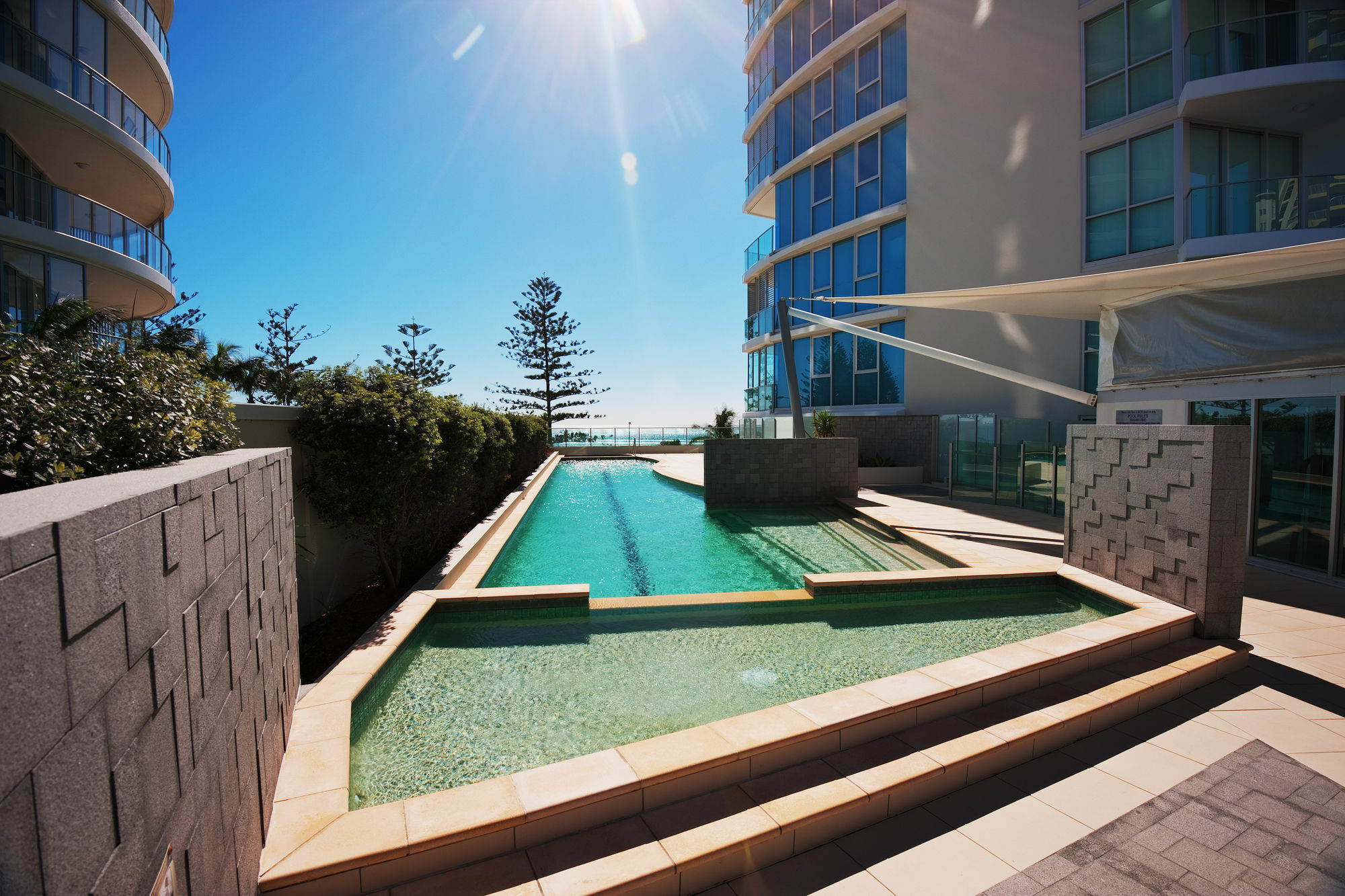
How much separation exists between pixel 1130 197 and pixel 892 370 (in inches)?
214

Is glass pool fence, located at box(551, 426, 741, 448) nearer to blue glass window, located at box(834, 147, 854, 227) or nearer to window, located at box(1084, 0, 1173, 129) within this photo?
blue glass window, located at box(834, 147, 854, 227)

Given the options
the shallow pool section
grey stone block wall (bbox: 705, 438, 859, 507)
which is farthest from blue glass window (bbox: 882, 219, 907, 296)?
the shallow pool section

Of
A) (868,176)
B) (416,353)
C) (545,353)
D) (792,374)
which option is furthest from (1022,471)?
(416,353)

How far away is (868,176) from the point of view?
1454cm

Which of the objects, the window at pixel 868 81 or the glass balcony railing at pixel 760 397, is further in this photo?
the glass balcony railing at pixel 760 397

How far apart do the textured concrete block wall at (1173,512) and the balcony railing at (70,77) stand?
15.8m

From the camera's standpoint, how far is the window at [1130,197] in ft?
30.5

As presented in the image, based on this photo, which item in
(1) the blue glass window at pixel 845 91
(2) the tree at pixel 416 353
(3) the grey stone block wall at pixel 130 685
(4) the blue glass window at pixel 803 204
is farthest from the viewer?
(2) the tree at pixel 416 353

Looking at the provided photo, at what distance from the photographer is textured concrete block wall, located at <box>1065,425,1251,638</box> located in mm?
4074

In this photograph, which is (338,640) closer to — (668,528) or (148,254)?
(668,528)

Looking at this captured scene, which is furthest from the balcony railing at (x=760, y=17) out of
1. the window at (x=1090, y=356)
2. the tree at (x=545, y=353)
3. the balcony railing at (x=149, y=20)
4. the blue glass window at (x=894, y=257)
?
the tree at (x=545, y=353)

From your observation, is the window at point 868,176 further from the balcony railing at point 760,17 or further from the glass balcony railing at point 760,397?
the balcony railing at point 760,17

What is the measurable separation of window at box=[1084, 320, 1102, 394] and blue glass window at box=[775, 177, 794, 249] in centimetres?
827

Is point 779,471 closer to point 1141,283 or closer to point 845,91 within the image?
point 1141,283
